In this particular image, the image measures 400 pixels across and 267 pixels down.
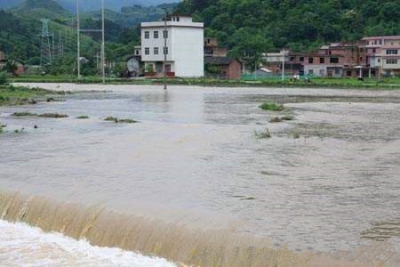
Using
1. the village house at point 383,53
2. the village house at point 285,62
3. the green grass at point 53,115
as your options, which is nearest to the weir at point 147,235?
the green grass at point 53,115

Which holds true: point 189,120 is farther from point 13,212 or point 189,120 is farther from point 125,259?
point 125,259

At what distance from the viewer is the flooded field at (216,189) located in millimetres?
6871

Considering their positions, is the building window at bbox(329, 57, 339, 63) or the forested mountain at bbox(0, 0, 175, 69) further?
the forested mountain at bbox(0, 0, 175, 69)

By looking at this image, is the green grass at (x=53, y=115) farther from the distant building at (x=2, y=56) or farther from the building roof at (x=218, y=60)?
the distant building at (x=2, y=56)

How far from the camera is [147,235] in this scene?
7.38 metres

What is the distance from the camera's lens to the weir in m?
6.46

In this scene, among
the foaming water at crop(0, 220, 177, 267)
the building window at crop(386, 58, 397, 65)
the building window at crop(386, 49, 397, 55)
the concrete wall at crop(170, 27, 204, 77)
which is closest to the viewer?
the foaming water at crop(0, 220, 177, 267)

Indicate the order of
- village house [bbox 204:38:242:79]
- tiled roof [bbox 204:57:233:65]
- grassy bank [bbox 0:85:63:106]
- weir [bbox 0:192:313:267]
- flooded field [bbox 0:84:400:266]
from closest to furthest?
1. weir [bbox 0:192:313:267]
2. flooded field [bbox 0:84:400:266]
3. grassy bank [bbox 0:85:63:106]
4. tiled roof [bbox 204:57:233:65]
5. village house [bbox 204:38:242:79]

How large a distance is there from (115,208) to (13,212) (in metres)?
1.62

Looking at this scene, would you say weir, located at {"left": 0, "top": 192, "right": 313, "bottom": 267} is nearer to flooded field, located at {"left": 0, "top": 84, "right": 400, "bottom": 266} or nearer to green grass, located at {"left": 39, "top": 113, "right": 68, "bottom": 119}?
flooded field, located at {"left": 0, "top": 84, "right": 400, "bottom": 266}

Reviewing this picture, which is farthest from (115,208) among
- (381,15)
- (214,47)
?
(381,15)

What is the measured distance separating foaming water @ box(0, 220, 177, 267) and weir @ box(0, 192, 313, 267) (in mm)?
110

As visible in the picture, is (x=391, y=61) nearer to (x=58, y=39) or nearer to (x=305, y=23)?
(x=305, y=23)

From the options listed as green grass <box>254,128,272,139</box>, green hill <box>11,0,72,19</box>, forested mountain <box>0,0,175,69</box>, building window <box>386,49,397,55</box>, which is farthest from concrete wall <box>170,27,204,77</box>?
green hill <box>11,0,72,19</box>
